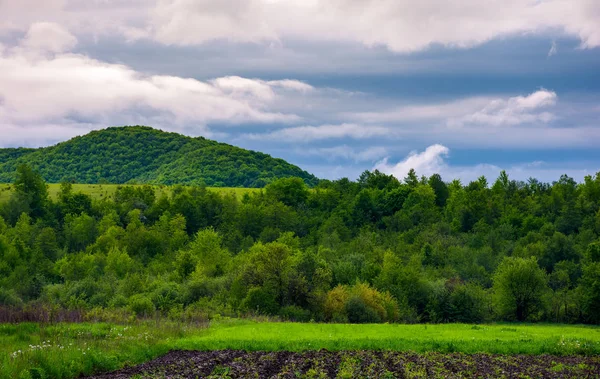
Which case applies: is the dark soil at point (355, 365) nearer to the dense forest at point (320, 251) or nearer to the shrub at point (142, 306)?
the dense forest at point (320, 251)

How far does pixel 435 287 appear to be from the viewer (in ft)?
276

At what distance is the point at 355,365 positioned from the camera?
3241 cm

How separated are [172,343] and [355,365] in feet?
46.0

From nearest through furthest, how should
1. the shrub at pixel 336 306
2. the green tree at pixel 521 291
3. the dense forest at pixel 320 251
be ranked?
the shrub at pixel 336 306 → the dense forest at pixel 320 251 → the green tree at pixel 521 291

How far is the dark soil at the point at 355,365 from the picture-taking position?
29.7 meters

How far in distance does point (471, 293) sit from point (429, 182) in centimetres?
9078

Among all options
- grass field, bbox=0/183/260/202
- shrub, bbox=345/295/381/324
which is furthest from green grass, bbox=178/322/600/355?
grass field, bbox=0/183/260/202

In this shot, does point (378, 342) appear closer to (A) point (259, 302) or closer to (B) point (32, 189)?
(A) point (259, 302)

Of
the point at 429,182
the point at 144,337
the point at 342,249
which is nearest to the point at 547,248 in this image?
the point at 342,249

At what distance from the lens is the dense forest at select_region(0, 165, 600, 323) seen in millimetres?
73562

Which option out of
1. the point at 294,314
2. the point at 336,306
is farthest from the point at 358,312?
the point at 294,314

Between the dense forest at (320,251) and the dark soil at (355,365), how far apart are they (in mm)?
29261

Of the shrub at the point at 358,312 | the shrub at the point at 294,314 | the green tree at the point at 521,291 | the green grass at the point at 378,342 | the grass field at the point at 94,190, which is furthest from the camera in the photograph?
the grass field at the point at 94,190

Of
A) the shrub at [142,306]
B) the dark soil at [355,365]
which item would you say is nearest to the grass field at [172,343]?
the dark soil at [355,365]
